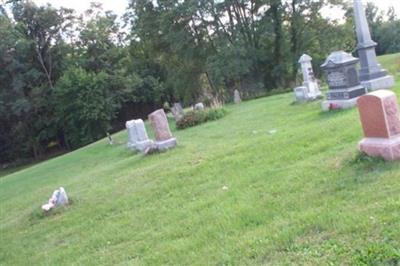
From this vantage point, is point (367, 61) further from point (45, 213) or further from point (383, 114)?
point (45, 213)

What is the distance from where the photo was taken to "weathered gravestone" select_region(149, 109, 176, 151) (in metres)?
10.6

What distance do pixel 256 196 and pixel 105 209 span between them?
2.70 m

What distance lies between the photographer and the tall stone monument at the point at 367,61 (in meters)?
12.3

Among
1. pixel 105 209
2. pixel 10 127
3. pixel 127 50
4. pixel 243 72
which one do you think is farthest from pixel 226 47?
pixel 105 209

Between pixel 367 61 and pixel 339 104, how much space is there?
3.48 m

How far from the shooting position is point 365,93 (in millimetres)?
10266

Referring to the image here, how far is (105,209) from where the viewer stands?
681cm

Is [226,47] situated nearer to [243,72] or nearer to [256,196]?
[243,72]

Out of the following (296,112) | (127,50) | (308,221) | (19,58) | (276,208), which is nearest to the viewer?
(308,221)

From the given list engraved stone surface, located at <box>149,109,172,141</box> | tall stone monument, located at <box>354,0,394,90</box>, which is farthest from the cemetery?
tall stone monument, located at <box>354,0,394,90</box>

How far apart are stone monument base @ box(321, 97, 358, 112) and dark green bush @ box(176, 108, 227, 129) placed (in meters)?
6.44

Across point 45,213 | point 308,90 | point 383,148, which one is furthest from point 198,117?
point 383,148

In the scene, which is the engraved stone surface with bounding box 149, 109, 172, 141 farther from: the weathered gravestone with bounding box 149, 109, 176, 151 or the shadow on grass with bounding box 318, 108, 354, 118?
the shadow on grass with bounding box 318, 108, 354, 118

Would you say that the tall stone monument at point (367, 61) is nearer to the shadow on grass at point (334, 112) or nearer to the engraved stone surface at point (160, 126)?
the shadow on grass at point (334, 112)
